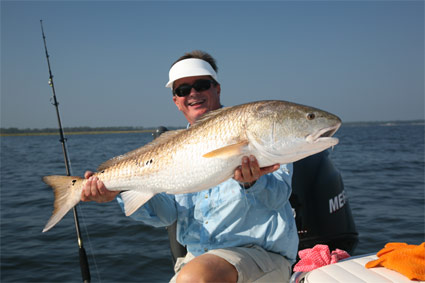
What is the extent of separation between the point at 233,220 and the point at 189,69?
5.19ft

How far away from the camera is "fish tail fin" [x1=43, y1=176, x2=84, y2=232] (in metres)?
3.07

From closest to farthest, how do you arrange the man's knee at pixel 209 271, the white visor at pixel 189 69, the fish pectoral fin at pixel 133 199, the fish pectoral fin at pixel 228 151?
1. the fish pectoral fin at pixel 228 151
2. the man's knee at pixel 209 271
3. the fish pectoral fin at pixel 133 199
4. the white visor at pixel 189 69

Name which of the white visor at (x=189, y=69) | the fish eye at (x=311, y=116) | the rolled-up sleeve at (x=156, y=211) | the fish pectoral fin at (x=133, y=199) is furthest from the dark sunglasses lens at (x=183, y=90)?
the fish eye at (x=311, y=116)

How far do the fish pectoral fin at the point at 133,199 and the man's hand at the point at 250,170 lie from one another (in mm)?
793

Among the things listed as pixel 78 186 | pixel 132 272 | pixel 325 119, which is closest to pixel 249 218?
pixel 325 119

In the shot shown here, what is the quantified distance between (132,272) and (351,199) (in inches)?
271

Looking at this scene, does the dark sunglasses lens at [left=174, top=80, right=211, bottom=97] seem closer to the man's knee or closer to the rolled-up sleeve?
the rolled-up sleeve

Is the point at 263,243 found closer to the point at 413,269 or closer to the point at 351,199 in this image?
the point at 413,269

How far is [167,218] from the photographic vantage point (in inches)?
134

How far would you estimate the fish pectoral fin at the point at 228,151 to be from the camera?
2480mm

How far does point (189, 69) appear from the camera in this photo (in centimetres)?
355

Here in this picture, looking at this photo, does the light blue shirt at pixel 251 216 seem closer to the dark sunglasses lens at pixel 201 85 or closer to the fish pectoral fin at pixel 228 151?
the fish pectoral fin at pixel 228 151

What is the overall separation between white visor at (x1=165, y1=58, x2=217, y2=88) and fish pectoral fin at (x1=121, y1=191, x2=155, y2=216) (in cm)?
125

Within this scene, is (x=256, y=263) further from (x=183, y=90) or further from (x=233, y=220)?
(x=183, y=90)
